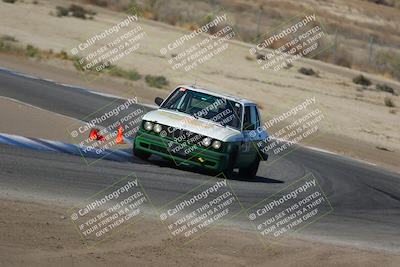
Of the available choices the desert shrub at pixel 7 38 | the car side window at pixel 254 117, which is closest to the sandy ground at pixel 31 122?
the car side window at pixel 254 117

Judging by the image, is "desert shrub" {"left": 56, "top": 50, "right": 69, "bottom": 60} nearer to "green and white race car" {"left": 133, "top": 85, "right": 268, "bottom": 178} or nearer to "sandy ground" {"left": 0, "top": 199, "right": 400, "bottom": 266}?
"green and white race car" {"left": 133, "top": 85, "right": 268, "bottom": 178}

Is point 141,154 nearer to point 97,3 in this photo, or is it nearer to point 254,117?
point 254,117

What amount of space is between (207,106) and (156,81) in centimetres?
1744

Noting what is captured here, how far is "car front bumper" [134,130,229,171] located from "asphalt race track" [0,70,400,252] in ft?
0.77

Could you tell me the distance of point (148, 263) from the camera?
9680mm

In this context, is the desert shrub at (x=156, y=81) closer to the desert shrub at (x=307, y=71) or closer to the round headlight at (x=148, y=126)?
the desert shrub at (x=307, y=71)

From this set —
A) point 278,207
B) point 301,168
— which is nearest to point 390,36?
point 301,168

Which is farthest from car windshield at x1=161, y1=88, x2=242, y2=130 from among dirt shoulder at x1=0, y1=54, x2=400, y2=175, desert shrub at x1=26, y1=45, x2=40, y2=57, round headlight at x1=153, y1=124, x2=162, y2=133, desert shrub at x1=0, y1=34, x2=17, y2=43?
desert shrub at x1=0, y1=34, x2=17, y2=43

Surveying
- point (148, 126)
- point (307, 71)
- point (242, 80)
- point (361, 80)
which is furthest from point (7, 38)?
point (148, 126)

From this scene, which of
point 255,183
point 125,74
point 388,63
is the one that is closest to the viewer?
point 255,183

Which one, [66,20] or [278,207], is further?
[66,20]

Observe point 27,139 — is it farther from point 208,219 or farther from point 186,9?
point 186,9

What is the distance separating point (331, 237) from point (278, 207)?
1.64 metres

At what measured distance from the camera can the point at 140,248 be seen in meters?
10.3
